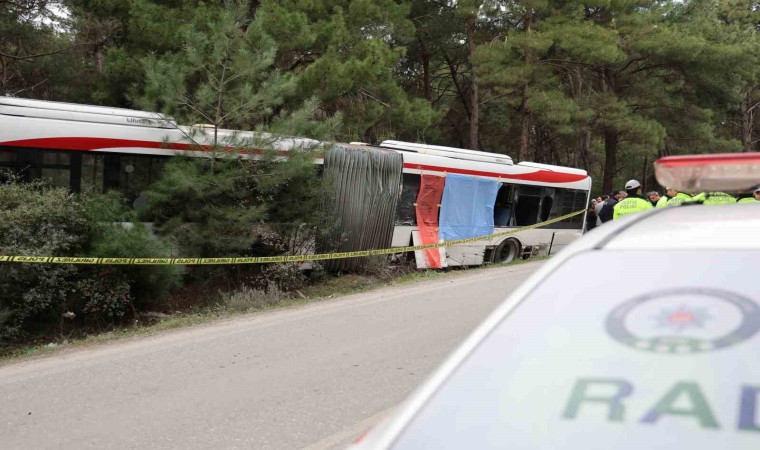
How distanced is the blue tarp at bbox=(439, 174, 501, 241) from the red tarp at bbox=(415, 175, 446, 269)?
0.60 ft

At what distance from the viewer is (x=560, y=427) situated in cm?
159

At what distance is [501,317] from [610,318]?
0.31m

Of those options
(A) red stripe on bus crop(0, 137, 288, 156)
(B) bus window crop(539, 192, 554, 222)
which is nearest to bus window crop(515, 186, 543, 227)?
(B) bus window crop(539, 192, 554, 222)

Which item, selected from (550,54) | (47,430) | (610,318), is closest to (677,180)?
(610,318)

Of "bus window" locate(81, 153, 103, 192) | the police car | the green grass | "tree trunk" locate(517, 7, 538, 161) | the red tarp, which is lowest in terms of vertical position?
the green grass

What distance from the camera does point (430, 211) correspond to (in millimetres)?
15695

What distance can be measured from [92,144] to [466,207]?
8.71m

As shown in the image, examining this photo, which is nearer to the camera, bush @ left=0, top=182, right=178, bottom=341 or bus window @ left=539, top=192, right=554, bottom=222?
bush @ left=0, top=182, right=178, bottom=341

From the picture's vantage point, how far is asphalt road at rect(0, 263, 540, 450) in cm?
489

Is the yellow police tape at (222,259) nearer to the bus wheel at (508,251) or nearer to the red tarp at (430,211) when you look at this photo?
the red tarp at (430,211)

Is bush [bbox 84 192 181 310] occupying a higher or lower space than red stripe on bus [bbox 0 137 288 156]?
lower

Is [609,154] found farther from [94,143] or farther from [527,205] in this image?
[94,143]

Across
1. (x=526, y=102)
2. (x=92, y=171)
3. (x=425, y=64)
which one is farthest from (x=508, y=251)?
(x=425, y=64)

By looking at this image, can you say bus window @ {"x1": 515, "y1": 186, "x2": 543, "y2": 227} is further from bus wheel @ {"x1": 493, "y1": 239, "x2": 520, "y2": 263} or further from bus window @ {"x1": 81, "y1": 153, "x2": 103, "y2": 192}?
bus window @ {"x1": 81, "y1": 153, "x2": 103, "y2": 192}
